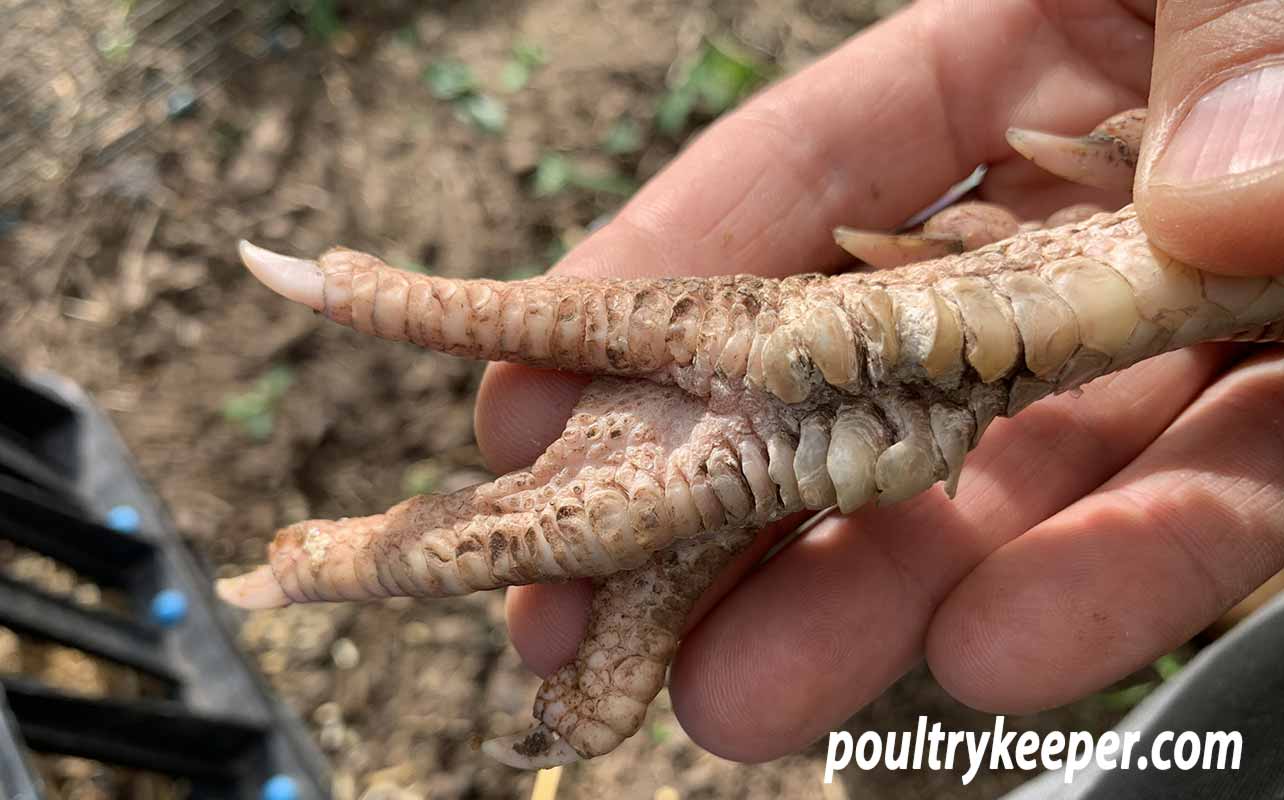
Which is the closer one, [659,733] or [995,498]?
[995,498]

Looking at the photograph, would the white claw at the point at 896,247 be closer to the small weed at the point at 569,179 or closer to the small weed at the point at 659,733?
the small weed at the point at 659,733

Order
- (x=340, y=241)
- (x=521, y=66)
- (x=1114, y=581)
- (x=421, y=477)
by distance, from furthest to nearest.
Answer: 1. (x=521, y=66)
2. (x=340, y=241)
3. (x=421, y=477)
4. (x=1114, y=581)

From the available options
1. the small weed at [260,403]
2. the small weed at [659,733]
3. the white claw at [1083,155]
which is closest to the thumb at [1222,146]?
the white claw at [1083,155]

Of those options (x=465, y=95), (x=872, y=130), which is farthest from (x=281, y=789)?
(x=465, y=95)

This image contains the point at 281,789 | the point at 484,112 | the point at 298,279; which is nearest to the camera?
the point at 298,279

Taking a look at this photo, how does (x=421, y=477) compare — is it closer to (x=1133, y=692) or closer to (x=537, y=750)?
(x=537, y=750)

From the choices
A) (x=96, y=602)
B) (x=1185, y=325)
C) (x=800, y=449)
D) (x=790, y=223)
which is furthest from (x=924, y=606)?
(x=96, y=602)

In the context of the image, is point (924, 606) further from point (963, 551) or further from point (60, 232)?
point (60, 232)
